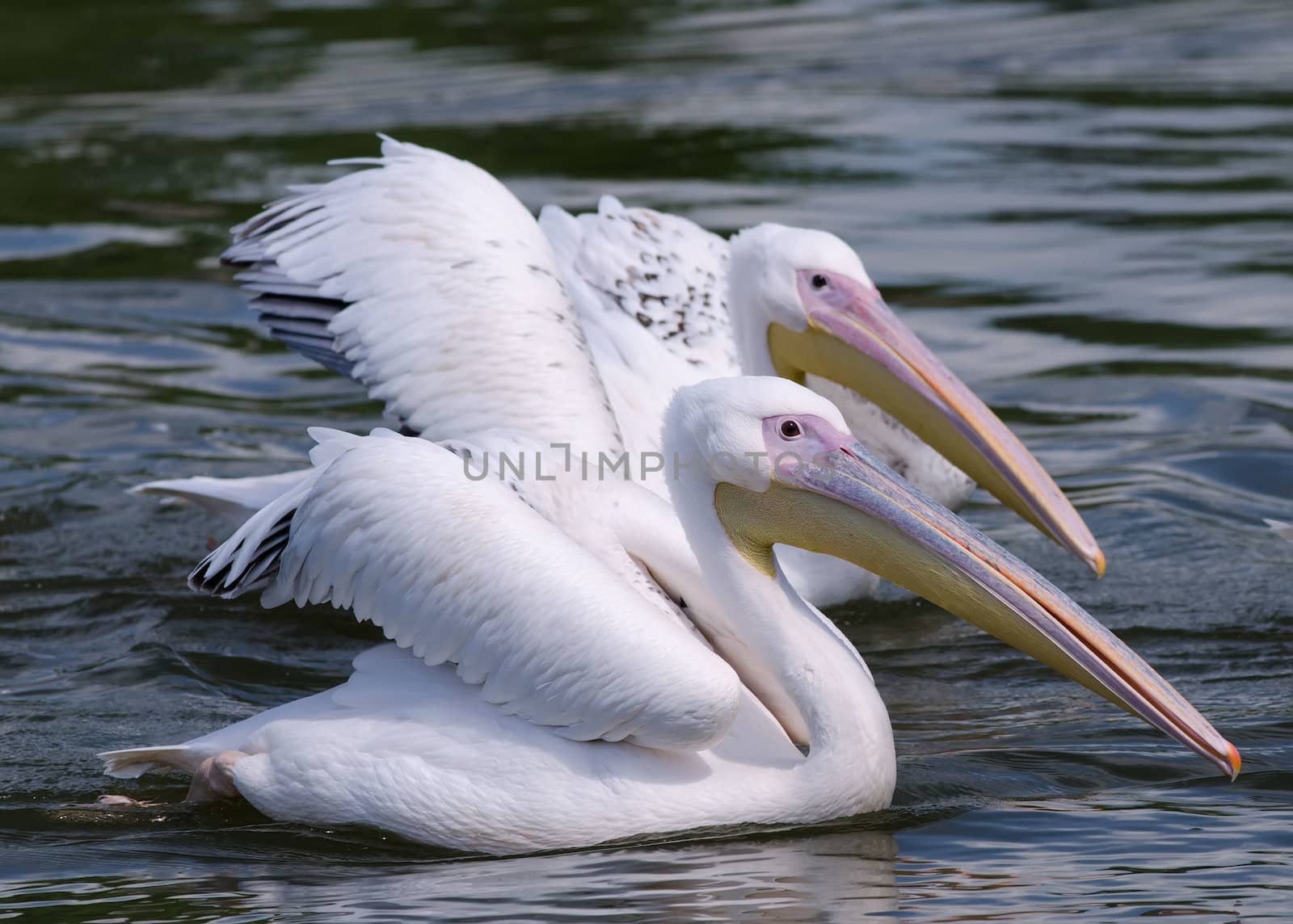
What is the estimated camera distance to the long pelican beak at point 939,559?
3.86m

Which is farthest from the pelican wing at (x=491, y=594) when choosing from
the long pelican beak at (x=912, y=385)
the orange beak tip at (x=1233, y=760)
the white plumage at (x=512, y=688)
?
the long pelican beak at (x=912, y=385)

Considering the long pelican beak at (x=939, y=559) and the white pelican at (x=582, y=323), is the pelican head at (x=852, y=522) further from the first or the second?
the white pelican at (x=582, y=323)

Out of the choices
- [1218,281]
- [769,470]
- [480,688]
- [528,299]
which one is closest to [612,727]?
[480,688]

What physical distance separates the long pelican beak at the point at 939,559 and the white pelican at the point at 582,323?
0.78m

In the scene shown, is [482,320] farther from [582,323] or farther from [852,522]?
[852,522]

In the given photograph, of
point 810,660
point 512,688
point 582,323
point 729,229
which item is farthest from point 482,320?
point 729,229

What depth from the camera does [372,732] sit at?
162 inches

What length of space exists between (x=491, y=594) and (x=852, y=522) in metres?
0.75

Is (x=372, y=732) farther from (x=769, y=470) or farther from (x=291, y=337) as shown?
(x=291, y=337)

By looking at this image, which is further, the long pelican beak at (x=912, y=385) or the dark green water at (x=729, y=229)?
the long pelican beak at (x=912, y=385)

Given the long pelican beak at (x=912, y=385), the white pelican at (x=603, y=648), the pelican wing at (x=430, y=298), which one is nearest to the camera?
the white pelican at (x=603, y=648)

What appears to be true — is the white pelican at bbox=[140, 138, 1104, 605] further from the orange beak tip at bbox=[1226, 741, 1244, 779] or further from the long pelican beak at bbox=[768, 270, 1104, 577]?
the orange beak tip at bbox=[1226, 741, 1244, 779]

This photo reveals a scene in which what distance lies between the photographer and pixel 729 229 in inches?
367

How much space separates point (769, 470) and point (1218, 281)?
16.1 ft
